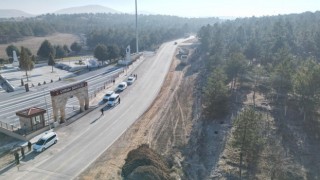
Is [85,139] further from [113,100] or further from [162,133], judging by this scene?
[113,100]

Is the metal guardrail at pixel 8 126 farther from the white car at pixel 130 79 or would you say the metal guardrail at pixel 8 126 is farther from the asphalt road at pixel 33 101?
the white car at pixel 130 79

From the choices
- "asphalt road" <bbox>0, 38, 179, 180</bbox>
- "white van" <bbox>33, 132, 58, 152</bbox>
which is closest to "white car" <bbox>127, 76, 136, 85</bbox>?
"asphalt road" <bbox>0, 38, 179, 180</bbox>

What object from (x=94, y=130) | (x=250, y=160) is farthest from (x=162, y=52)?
(x=250, y=160)

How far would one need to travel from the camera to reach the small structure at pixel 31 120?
132 feet

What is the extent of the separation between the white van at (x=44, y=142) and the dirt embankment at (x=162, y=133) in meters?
6.74

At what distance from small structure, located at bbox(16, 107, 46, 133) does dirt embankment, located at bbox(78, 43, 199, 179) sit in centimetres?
1111

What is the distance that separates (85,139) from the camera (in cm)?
3925

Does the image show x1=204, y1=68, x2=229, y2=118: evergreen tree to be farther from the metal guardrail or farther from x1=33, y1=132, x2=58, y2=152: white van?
the metal guardrail

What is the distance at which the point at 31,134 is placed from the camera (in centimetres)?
3950

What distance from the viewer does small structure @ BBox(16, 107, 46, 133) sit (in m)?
40.3

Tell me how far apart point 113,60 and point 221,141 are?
63.8 m

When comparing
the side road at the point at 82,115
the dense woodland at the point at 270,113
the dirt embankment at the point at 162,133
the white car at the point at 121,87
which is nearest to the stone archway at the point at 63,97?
the side road at the point at 82,115

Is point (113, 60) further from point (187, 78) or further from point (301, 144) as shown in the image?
point (301, 144)

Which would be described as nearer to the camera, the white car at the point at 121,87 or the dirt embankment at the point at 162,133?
the dirt embankment at the point at 162,133
